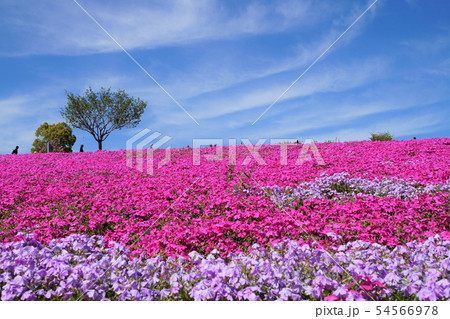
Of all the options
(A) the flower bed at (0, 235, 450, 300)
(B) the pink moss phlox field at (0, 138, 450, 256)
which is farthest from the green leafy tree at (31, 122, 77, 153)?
(A) the flower bed at (0, 235, 450, 300)

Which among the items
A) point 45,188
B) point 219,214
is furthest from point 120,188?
point 219,214

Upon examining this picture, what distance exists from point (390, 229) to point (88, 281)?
587 centimetres

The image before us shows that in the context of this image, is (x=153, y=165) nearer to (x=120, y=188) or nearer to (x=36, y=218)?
(x=120, y=188)

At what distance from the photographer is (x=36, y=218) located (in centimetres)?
902

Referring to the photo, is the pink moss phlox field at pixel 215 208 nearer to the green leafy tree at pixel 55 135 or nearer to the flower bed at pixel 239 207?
the flower bed at pixel 239 207

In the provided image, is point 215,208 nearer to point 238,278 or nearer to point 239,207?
point 239,207

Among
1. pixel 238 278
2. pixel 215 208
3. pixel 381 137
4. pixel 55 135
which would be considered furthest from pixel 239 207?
pixel 55 135

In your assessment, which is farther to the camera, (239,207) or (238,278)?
(239,207)

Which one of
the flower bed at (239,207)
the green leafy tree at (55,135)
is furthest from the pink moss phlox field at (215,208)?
the green leafy tree at (55,135)

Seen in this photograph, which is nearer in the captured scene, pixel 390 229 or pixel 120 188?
pixel 390 229

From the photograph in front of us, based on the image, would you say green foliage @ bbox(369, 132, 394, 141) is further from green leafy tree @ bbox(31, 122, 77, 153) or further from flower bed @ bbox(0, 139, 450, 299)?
green leafy tree @ bbox(31, 122, 77, 153)

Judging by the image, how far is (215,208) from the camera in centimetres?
888

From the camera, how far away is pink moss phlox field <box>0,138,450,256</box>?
23.4ft

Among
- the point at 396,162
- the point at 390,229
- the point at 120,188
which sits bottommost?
the point at 390,229
